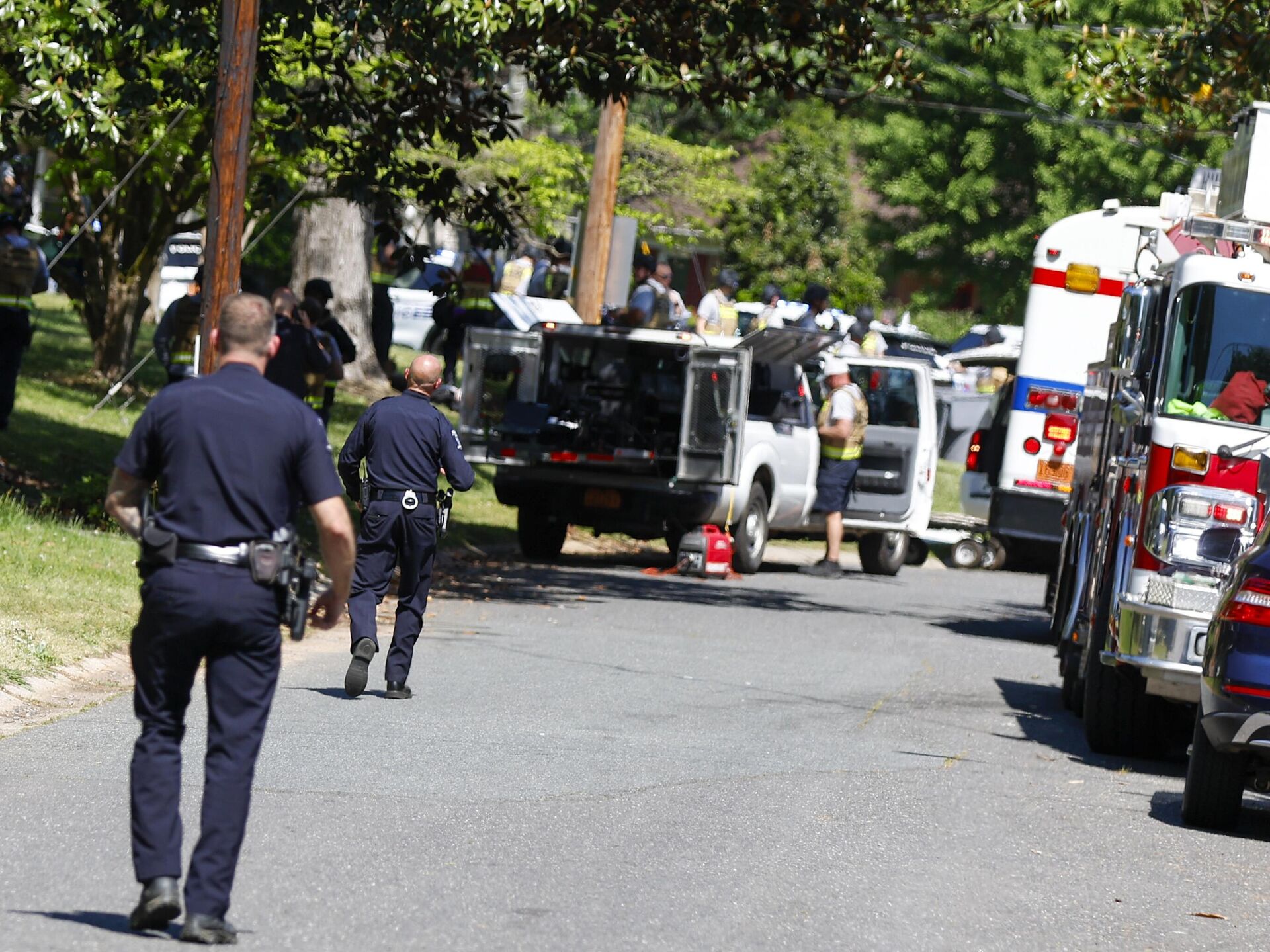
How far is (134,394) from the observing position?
2325cm

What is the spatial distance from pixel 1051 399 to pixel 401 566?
8244mm

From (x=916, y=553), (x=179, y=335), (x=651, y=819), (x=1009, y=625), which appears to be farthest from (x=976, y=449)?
(x=651, y=819)

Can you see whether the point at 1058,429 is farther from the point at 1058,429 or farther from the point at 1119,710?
the point at 1119,710

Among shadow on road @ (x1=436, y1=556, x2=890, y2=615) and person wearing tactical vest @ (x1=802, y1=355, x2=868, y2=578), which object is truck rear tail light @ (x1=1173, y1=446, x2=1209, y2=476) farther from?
person wearing tactical vest @ (x1=802, y1=355, x2=868, y2=578)

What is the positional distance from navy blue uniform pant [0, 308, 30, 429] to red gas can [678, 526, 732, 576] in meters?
5.99

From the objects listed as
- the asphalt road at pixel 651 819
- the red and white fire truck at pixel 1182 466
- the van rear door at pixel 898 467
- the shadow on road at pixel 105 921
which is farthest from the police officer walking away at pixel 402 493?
the van rear door at pixel 898 467

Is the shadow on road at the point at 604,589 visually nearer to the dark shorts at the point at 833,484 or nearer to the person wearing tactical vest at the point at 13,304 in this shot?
the dark shorts at the point at 833,484

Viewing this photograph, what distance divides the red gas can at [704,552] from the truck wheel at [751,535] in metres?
0.50

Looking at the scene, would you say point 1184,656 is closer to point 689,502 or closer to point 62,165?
point 689,502

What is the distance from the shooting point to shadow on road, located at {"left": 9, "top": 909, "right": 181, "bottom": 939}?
19.0 ft

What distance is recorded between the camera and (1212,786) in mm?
8922

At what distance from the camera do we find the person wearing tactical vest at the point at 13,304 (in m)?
17.3

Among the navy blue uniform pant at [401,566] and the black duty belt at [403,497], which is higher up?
the black duty belt at [403,497]

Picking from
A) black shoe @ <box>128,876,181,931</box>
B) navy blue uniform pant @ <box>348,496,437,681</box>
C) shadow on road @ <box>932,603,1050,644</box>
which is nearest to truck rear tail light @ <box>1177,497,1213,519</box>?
navy blue uniform pant @ <box>348,496,437,681</box>
